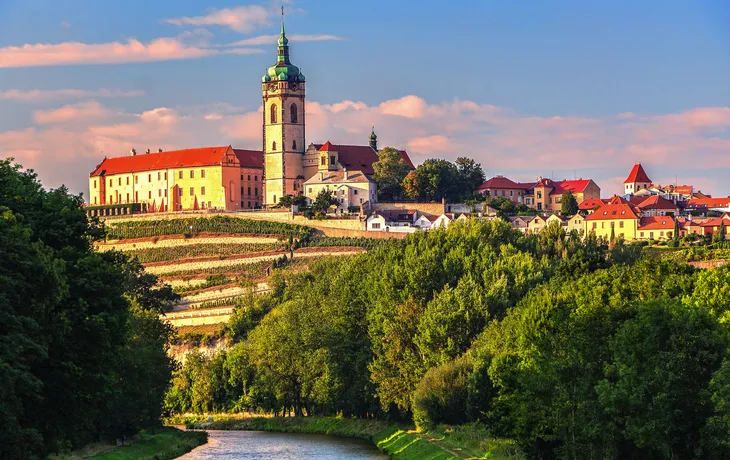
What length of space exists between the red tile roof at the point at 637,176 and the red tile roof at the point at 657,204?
2972cm

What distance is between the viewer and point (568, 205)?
139 metres

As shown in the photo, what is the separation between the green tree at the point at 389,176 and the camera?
141625mm

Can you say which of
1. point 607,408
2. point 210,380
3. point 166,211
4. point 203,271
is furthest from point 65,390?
point 166,211

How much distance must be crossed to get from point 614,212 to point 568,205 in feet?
40.3

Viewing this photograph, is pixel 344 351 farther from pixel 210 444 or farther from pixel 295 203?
pixel 295 203

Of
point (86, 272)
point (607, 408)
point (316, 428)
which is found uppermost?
point (86, 272)

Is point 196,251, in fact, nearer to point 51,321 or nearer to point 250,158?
point 250,158

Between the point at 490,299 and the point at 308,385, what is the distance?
12933 millimetres

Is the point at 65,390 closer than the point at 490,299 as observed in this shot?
Yes

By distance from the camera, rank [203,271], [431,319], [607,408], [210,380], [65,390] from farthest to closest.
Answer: [203,271] < [210,380] < [431,319] < [607,408] < [65,390]

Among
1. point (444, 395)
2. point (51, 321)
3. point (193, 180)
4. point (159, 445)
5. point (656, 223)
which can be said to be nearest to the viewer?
point (51, 321)

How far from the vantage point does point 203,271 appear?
422 ft

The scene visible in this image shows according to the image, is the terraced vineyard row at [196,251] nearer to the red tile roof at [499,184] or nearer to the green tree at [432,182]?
the green tree at [432,182]

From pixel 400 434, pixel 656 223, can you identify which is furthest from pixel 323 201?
pixel 400 434
